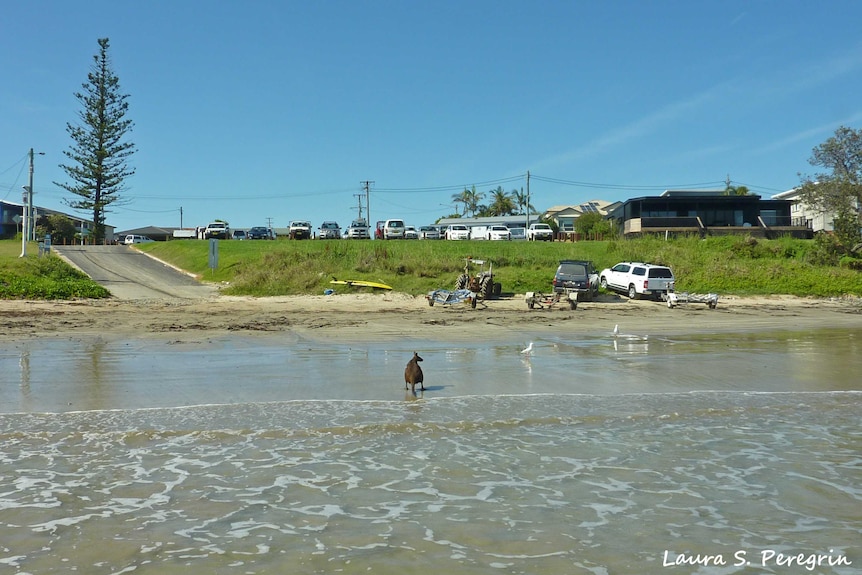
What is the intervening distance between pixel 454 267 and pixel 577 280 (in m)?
6.53

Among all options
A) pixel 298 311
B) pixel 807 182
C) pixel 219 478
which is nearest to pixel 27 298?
pixel 298 311

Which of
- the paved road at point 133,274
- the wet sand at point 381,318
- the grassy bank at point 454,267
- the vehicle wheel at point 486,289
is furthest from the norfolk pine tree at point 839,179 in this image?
the paved road at point 133,274

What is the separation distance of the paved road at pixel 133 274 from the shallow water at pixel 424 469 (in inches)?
666

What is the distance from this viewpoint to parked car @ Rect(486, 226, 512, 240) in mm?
60406

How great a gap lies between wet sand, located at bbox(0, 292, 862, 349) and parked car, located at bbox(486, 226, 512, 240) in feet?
96.9

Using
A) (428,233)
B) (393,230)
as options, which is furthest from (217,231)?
(428,233)

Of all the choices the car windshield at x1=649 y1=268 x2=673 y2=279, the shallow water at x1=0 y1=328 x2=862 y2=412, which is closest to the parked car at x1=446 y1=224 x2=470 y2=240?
the car windshield at x1=649 y1=268 x2=673 y2=279

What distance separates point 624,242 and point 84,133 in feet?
180

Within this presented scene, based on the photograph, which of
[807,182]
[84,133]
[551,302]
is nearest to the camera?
[551,302]

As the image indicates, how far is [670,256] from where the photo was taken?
39.2 meters

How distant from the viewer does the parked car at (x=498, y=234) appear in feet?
198

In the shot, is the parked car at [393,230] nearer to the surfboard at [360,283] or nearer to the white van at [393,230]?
the white van at [393,230]

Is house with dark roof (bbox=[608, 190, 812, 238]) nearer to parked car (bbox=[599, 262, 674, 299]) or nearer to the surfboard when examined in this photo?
parked car (bbox=[599, 262, 674, 299])

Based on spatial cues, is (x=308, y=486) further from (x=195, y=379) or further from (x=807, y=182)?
(x=807, y=182)
